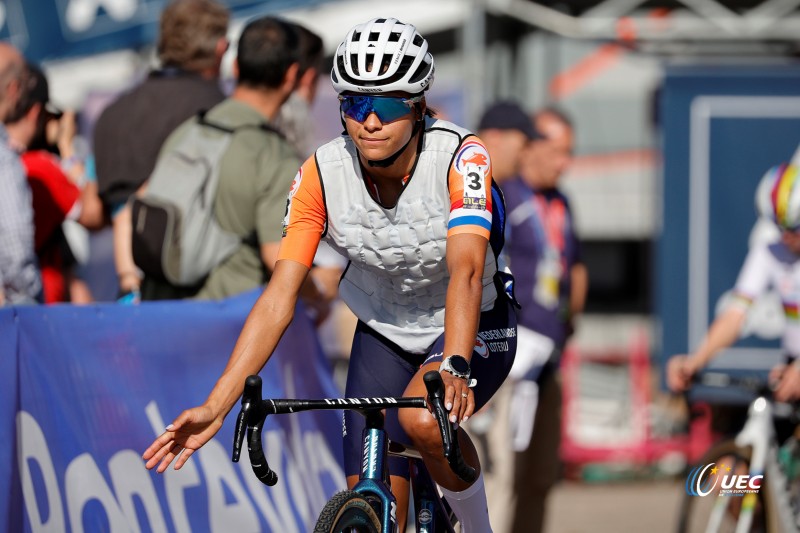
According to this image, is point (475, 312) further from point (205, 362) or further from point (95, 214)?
point (95, 214)

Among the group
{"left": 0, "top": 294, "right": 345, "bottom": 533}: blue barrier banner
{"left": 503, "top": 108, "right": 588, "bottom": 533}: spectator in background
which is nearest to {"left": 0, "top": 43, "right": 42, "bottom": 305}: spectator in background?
{"left": 0, "top": 294, "right": 345, "bottom": 533}: blue barrier banner

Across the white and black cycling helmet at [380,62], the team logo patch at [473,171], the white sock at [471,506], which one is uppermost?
the white and black cycling helmet at [380,62]

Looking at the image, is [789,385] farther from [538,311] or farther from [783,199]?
[538,311]

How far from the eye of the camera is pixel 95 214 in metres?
6.71

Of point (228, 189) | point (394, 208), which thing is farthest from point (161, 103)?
point (394, 208)

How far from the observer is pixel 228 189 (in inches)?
225

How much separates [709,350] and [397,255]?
9.28 ft

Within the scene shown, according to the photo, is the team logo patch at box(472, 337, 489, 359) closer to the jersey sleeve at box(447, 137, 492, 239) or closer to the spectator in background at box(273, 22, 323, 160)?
the jersey sleeve at box(447, 137, 492, 239)

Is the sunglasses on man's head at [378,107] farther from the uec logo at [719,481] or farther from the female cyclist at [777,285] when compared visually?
the uec logo at [719,481]

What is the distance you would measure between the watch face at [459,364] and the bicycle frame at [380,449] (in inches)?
5.1

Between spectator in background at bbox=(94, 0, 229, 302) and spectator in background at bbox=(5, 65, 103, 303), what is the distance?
22cm

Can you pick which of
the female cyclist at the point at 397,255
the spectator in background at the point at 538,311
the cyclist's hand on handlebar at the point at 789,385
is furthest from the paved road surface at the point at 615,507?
the female cyclist at the point at 397,255

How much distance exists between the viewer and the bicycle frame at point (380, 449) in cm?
378

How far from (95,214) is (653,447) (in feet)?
21.3
